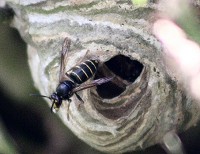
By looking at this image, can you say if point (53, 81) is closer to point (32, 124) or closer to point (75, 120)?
→ point (75, 120)

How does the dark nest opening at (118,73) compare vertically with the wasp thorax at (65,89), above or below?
above

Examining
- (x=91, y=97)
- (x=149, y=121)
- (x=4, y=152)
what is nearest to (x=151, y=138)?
(x=149, y=121)

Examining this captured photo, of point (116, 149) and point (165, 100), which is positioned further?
point (116, 149)

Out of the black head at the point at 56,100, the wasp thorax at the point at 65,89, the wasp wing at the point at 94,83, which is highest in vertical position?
the wasp wing at the point at 94,83

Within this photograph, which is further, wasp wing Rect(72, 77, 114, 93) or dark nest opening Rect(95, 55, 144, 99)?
dark nest opening Rect(95, 55, 144, 99)

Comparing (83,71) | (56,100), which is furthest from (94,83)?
(56,100)

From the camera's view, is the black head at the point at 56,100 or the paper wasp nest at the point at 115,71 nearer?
the paper wasp nest at the point at 115,71

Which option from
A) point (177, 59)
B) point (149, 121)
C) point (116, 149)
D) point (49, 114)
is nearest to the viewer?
point (177, 59)

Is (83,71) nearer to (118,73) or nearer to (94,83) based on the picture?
(94,83)
